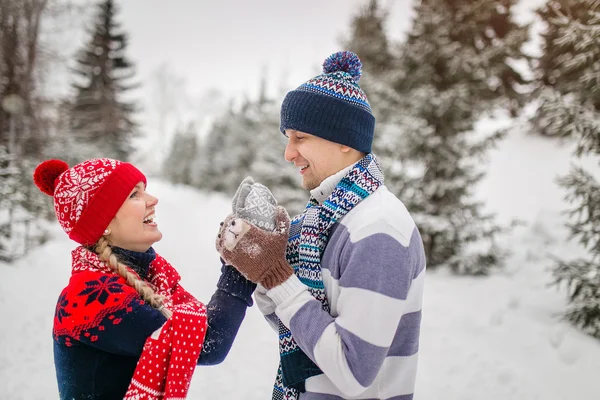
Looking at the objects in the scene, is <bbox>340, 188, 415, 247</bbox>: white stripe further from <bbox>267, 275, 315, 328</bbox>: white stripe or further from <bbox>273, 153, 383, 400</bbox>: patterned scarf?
<bbox>267, 275, 315, 328</bbox>: white stripe

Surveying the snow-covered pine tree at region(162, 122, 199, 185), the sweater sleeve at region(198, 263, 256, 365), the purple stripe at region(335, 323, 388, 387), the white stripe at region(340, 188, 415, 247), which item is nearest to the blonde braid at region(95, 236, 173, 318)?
the sweater sleeve at region(198, 263, 256, 365)

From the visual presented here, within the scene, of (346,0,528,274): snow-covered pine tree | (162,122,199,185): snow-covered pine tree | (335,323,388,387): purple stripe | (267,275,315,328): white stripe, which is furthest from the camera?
(162,122,199,185): snow-covered pine tree

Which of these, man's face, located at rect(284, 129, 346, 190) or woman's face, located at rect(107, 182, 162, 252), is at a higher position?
man's face, located at rect(284, 129, 346, 190)

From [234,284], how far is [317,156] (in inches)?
31.6

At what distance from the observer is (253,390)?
161 inches

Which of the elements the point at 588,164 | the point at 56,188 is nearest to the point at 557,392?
the point at 56,188

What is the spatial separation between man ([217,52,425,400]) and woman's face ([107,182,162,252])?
1.80 feet

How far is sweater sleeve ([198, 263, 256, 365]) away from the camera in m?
1.73

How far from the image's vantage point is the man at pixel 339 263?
4.73 ft

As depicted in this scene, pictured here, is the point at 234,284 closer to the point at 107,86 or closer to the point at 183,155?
the point at 107,86

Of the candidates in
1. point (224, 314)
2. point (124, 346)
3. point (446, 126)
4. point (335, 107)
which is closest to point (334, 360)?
point (224, 314)

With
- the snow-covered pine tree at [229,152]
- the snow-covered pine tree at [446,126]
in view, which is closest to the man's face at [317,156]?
the snow-covered pine tree at [446,126]

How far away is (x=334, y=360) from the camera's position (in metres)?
1.42

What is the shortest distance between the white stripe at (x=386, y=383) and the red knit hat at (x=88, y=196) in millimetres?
1303
